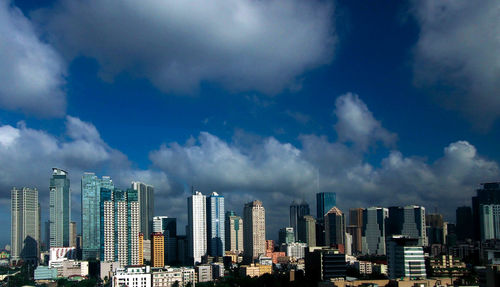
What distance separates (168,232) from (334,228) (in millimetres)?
30214

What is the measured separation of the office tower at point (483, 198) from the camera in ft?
280

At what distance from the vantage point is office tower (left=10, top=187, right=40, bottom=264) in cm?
10581

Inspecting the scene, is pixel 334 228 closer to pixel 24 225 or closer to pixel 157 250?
pixel 157 250

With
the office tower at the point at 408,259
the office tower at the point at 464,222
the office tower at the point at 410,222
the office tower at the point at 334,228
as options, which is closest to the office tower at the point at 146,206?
the office tower at the point at 334,228

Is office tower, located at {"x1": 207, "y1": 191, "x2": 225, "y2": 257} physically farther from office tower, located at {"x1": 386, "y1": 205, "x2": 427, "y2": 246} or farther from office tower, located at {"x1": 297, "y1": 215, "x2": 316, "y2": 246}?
office tower, located at {"x1": 386, "y1": 205, "x2": 427, "y2": 246}

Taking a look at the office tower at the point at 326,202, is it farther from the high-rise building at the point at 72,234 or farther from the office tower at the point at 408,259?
the office tower at the point at 408,259

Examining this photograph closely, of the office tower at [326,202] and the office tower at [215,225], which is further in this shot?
the office tower at [326,202]

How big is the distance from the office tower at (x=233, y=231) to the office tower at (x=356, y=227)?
71.8 feet

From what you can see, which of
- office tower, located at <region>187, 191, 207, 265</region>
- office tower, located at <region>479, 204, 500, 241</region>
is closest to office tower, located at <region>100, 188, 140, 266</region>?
office tower, located at <region>187, 191, 207, 265</region>

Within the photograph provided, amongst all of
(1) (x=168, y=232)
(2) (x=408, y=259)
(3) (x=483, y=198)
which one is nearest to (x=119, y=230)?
(1) (x=168, y=232)

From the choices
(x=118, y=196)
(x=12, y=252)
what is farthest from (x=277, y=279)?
(x=12, y=252)

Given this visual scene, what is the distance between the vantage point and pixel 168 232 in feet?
Answer: 298

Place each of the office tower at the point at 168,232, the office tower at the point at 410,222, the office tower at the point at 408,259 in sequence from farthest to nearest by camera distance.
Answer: the office tower at the point at 410,222 < the office tower at the point at 168,232 < the office tower at the point at 408,259

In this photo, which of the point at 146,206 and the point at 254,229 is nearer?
the point at 254,229
